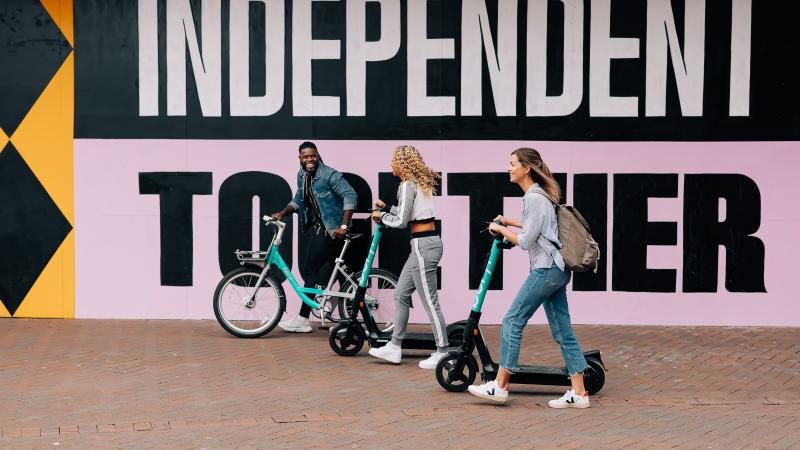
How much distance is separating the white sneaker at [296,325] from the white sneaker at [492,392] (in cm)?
340

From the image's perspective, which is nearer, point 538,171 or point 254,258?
point 538,171

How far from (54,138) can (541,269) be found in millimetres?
6152

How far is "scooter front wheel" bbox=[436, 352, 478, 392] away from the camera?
26.4 feet

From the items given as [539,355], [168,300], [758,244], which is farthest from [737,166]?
[168,300]

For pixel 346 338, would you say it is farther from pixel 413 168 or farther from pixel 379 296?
pixel 413 168

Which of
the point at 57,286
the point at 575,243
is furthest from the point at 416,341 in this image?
the point at 57,286

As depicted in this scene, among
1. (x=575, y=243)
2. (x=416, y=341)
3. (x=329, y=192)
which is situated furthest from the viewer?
(x=329, y=192)

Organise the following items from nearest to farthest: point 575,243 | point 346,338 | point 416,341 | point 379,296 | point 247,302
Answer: point 575,243
point 416,341
point 346,338
point 247,302
point 379,296

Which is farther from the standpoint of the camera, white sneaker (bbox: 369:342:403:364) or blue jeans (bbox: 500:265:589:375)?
white sneaker (bbox: 369:342:403:364)

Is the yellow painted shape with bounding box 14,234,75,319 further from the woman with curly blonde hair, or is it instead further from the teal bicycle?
Result: the woman with curly blonde hair

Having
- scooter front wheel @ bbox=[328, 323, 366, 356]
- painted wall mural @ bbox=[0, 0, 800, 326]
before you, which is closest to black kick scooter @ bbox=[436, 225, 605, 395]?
scooter front wheel @ bbox=[328, 323, 366, 356]

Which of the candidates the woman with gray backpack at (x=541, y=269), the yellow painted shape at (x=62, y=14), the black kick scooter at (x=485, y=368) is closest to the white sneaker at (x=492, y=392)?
the woman with gray backpack at (x=541, y=269)

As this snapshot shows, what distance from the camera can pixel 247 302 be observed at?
10367 millimetres

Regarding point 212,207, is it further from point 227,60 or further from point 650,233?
point 650,233
